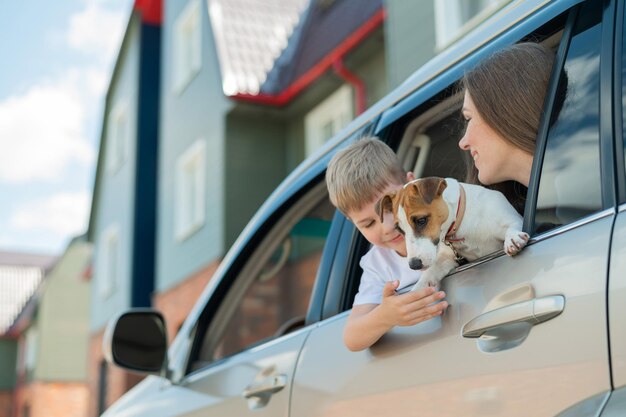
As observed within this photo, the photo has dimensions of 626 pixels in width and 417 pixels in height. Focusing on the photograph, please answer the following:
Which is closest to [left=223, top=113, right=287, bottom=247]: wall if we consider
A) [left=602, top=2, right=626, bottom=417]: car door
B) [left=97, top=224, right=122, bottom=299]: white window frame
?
[left=97, top=224, right=122, bottom=299]: white window frame

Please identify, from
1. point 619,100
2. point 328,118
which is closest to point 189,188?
point 328,118

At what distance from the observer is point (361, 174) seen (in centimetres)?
252

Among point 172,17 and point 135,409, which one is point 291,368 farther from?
point 172,17

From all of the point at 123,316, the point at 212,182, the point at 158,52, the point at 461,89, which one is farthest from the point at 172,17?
the point at 461,89

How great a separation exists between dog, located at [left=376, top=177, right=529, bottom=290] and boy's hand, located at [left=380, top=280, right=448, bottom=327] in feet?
0.20

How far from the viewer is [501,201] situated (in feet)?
7.00

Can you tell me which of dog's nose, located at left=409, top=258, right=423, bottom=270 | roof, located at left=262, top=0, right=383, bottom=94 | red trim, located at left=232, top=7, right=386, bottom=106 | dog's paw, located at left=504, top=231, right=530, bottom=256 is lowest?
dog's paw, located at left=504, top=231, right=530, bottom=256

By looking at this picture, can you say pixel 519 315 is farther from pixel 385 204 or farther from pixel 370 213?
pixel 370 213

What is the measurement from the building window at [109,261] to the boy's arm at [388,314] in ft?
62.4

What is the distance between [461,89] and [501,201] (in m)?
0.39

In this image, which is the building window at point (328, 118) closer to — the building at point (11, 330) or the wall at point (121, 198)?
the wall at point (121, 198)

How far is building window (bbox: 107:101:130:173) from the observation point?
70.2 feet

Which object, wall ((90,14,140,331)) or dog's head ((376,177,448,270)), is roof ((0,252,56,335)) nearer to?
wall ((90,14,140,331))

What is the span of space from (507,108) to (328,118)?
1256 centimetres
